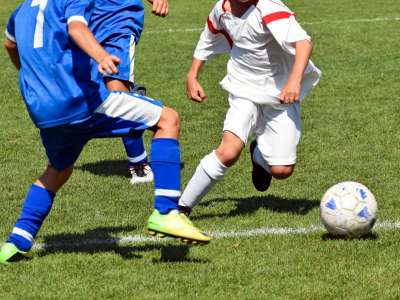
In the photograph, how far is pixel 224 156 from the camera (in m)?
7.08

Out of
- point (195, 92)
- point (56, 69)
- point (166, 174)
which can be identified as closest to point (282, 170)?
point (195, 92)

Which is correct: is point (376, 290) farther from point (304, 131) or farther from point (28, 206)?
point (304, 131)

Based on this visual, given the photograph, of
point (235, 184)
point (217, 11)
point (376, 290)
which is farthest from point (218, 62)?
point (376, 290)

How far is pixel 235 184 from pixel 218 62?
248 inches

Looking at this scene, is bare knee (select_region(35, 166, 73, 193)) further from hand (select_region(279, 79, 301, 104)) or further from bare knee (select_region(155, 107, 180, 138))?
hand (select_region(279, 79, 301, 104))

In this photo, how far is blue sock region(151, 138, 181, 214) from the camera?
5.89m

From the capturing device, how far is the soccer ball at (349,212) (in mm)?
6426

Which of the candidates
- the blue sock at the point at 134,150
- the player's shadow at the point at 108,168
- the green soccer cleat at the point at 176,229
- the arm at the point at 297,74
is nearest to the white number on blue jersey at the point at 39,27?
the green soccer cleat at the point at 176,229

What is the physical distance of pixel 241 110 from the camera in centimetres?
722

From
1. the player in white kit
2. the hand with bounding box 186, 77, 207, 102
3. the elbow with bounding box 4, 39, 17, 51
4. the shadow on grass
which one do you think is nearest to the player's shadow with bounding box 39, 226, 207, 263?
the player in white kit

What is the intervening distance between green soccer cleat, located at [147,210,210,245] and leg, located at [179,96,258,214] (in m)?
1.33

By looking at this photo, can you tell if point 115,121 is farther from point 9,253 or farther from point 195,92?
point 195,92

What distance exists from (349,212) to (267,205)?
1.28m

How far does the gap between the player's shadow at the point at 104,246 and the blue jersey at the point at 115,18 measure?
1.86 meters
